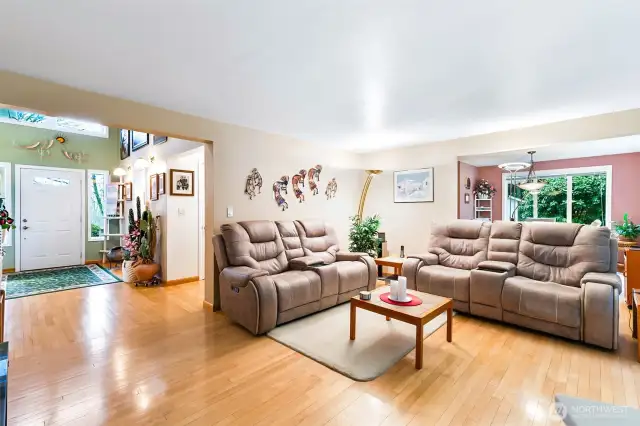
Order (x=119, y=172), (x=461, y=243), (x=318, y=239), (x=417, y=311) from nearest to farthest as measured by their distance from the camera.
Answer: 1. (x=417, y=311)
2. (x=461, y=243)
3. (x=318, y=239)
4. (x=119, y=172)

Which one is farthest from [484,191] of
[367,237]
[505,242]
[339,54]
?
[339,54]

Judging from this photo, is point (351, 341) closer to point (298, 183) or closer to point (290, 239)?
point (290, 239)

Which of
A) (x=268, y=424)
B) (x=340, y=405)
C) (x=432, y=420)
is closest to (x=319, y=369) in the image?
(x=340, y=405)

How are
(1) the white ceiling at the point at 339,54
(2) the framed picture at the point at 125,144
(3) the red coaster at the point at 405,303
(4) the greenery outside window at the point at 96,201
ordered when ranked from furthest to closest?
(4) the greenery outside window at the point at 96,201 < (2) the framed picture at the point at 125,144 < (3) the red coaster at the point at 405,303 < (1) the white ceiling at the point at 339,54

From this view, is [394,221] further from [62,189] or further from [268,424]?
[62,189]

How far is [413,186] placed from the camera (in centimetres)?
511

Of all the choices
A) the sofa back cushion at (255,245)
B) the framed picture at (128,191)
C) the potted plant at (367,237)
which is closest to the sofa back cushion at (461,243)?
the potted plant at (367,237)

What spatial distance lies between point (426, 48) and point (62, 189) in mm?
7302

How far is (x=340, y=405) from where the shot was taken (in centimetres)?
191

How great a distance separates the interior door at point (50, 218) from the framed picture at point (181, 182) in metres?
3.23

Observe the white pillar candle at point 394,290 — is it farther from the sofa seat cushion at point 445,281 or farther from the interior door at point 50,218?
the interior door at point 50,218

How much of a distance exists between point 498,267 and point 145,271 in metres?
4.90

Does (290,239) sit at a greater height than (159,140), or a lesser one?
lesser

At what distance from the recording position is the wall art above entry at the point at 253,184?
3.97 metres
